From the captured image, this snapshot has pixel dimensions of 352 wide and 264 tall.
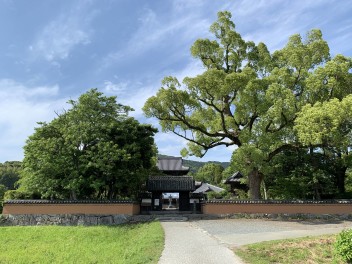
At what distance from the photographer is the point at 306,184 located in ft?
63.0

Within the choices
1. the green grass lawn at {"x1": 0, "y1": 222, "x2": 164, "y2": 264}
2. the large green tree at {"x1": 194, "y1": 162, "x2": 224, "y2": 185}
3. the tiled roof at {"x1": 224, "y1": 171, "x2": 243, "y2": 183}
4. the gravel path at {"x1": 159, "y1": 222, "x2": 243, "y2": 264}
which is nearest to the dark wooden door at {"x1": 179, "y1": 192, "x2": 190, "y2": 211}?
the green grass lawn at {"x1": 0, "y1": 222, "x2": 164, "y2": 264}

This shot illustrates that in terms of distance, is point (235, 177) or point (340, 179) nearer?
point (340, 179)

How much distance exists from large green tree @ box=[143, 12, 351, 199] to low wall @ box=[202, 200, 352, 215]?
1.27 m

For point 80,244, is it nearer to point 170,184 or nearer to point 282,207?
point 170,184

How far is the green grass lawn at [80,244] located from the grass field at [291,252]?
2.29 meters

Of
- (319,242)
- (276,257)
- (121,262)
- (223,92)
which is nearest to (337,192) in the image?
(223,92)

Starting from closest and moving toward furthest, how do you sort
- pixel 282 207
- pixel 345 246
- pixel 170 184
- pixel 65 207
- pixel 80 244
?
pixel 345 246, pixel 80 244, pixel 65 207, pixel 282 207, pixel 170 184

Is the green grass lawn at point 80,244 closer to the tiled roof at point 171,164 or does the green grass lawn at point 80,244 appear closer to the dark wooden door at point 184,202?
the dark wooden door at point 184,202

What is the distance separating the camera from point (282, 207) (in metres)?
17.8

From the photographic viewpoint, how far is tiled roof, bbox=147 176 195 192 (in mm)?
21516

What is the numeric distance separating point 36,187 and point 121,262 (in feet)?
37.6

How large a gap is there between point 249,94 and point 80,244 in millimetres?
11238

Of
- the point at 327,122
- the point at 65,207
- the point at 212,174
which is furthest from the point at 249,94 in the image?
the point at 212,174

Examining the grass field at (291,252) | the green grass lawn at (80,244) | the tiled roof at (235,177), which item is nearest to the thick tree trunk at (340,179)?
the tiled roof at (235,177)
